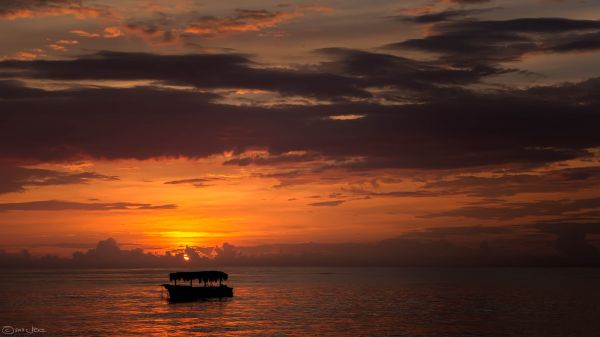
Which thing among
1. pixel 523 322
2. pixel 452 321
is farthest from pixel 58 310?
pixel 523 322

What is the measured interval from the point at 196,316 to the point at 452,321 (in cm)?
3495

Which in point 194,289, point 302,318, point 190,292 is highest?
point 194,289

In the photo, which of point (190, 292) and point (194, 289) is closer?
point (194, 289)

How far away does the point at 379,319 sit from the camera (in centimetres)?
8975

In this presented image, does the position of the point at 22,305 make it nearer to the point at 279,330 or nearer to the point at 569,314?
the point at 279,330

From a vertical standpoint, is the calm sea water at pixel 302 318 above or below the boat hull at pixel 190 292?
below
